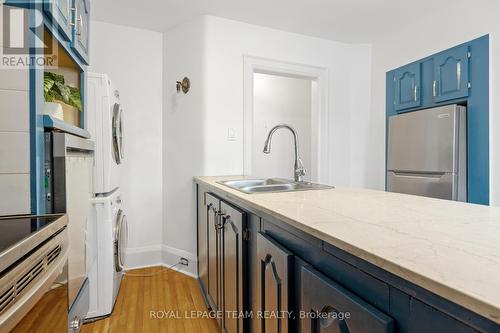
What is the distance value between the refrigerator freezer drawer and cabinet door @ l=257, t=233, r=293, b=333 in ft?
6.58

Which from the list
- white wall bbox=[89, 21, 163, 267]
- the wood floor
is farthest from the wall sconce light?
the wood floor

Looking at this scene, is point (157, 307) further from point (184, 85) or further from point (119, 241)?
point (184, 85)

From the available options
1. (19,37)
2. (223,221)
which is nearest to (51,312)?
(223,221)

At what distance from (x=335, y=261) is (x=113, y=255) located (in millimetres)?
1786

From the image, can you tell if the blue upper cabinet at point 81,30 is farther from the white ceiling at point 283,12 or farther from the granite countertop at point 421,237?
the granite countertop at point 421,237

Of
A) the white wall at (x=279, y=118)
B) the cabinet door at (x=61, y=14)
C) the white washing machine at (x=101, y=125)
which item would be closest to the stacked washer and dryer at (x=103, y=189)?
the white washing machine at (x=101, y=125)

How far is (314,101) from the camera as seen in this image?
3.15 metres

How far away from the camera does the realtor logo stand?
98 cm

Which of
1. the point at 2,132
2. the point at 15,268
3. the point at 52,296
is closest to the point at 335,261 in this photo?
the point at 15,268

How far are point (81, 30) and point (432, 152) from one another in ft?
8.89

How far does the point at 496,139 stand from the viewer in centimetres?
218

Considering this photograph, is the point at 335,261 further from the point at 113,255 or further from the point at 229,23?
the point at 229,23

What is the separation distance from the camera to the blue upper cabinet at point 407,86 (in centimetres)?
267

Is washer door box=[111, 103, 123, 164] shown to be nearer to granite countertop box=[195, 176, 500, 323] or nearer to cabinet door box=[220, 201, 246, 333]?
cabinet door box=[220, 201, 246, 333]
